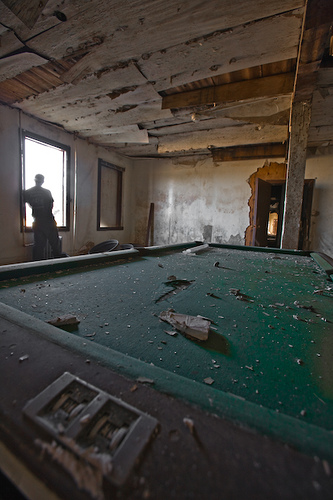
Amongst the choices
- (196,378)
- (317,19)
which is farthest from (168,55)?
(196,378)

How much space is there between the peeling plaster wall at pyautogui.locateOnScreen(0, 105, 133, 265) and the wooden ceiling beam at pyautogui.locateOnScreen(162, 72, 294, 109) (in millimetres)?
2468

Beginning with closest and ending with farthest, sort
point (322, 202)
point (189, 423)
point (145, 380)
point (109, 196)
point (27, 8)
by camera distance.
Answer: point (189, 423) → point (145, 380) → point (27, 8) → point (322, 202) → point (109, 196)

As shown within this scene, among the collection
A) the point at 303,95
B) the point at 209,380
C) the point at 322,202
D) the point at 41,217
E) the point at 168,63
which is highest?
the point at 168,63

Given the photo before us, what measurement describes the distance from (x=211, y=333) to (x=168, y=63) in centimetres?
284

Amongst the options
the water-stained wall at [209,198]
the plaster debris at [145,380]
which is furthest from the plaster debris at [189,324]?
the water-stained wall at [209,198]

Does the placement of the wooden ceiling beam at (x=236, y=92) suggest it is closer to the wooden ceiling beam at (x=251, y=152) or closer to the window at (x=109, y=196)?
the wooden ceiling beam at (x=251, y=152)

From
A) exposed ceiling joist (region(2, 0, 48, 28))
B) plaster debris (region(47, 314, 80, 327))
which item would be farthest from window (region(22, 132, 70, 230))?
plaster debris (region(47, 314, 80, 327))

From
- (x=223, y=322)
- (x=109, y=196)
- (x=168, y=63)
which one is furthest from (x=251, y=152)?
(x=223, y=322)

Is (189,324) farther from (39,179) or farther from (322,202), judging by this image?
(322,202)

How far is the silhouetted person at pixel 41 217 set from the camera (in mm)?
3848

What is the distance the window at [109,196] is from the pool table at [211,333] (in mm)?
4440

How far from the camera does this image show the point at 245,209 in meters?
5.47

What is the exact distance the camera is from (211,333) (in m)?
0.78

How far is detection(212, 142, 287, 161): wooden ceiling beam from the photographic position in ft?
16.5
